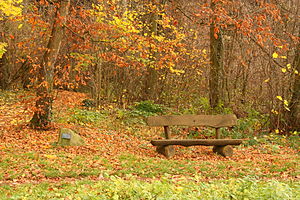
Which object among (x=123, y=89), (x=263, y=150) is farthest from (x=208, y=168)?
(x=123, y=89)

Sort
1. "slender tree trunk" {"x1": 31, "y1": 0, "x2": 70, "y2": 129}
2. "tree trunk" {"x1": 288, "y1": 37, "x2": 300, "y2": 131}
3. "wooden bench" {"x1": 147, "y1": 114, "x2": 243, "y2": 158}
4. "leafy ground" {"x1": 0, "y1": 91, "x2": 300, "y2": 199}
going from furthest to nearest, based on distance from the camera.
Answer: "tree trunk" {"x1": 288, "y1": 37, "x2": 300, "y2": 131} < "slender tree trunk" {"x1": 31, "y1": 0, "x2": 70, "y2": 129} < "wooden bench" {"x1": 147, "y1": 114, "x2": 243, "y2": 158} < "leafy ground" {"x1": 0, "y1": 91, "x2": 300, "y2": 199}

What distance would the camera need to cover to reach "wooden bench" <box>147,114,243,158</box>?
9.01 m

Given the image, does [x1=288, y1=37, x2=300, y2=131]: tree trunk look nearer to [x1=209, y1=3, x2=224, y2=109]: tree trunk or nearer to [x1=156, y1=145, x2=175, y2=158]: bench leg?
[x1=209, y1=3, x2=224, y2=109]: tree trunk

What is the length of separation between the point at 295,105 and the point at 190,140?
4.89 metres

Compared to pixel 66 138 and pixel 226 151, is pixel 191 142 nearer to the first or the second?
pixel 226 151

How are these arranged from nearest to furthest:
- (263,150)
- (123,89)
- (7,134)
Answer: (7,134), (263,150), (123,89)

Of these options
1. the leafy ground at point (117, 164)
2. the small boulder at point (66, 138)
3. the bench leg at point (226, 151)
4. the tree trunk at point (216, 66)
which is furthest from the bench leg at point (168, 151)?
the tree trunk at point (216, 66)

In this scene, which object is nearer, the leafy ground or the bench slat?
the leafy ground

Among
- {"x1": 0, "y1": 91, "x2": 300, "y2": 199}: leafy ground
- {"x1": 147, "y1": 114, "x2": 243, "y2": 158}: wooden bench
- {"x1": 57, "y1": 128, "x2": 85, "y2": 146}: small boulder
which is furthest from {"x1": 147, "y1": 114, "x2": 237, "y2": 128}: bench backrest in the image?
{"x1": 57, "y1": 128, "x2": 85, "y2": 146}: small boulder

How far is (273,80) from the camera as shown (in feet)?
42.3

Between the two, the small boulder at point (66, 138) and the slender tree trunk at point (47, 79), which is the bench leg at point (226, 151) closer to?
the small boulder at point (66, 138)

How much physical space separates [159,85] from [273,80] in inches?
199

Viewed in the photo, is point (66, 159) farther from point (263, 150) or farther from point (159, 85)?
point (159, 85)

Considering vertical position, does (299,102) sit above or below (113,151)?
above
